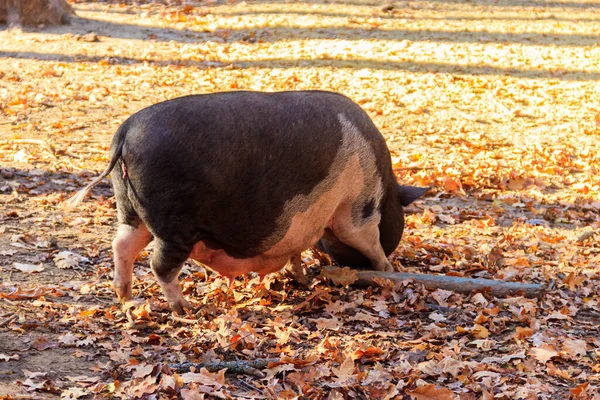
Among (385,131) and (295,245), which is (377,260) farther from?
(385,131)

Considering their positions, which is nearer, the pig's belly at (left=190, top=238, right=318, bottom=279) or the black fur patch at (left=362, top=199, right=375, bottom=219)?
the pig's belly at (left=190, top=238, right=318, bottom=279)

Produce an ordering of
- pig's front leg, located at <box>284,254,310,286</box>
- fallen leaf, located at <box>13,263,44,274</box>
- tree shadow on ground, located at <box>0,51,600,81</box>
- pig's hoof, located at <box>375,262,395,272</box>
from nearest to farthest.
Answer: fallen leaf, located at <box>13,263,44,274</box>, pig's front leg, located at <box>284,254,310,286</box>, pig's hoof, located at <box>375,262,395,272</box>, tree shadow on ground, located at <box>0,51,600,81</box>

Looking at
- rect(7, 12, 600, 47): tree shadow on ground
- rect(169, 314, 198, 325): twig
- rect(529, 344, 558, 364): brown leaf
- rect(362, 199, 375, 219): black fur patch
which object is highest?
rect(7, 12, 600, 47): tree shadow on ground

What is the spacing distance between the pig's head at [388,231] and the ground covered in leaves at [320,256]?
0.92 feet

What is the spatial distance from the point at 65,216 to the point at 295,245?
8.29 feet

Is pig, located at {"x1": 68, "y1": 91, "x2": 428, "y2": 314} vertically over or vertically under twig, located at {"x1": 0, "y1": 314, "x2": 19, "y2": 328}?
over

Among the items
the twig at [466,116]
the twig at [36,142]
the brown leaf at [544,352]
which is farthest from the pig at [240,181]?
the twig at [466,116]

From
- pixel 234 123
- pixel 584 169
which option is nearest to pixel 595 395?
pixel 234 123

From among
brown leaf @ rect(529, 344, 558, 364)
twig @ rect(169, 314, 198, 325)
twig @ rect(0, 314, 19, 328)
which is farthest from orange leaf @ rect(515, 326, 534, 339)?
twig @ rect(0, 314, 19, 328)

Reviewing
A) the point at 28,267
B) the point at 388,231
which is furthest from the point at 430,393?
the point at 28,267

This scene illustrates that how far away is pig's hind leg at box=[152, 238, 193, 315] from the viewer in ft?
16.5

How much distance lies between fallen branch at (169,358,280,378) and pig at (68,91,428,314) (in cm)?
88

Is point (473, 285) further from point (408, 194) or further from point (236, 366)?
point (236, 366)

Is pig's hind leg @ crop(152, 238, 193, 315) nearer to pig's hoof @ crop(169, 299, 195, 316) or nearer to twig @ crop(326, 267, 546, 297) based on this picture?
pig's hoof @ crop(169, 299, 195, 316)
